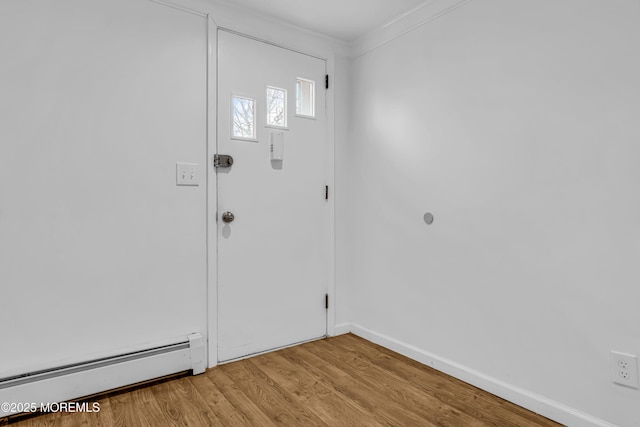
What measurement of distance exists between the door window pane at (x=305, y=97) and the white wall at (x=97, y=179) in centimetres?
69

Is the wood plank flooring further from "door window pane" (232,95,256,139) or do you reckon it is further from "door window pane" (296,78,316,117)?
"door window pane" (296,78,316,117)

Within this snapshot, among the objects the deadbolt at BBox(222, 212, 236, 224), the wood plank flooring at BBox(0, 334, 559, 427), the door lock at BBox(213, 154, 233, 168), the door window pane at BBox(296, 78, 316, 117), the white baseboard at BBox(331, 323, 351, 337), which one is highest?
the door window pane at BBox(296, 78, 316, 117)

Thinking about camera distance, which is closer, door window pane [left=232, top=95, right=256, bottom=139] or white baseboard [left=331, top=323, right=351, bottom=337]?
door window pane [left=232, top=95, right=256, bottom=139]

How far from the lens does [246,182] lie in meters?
2.39

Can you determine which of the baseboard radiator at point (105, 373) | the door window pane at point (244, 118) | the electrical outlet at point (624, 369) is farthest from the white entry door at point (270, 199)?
the electrical outlet at point (624, 369)

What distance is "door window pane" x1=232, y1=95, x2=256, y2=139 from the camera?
2.35 metres

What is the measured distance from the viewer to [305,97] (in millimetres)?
2686

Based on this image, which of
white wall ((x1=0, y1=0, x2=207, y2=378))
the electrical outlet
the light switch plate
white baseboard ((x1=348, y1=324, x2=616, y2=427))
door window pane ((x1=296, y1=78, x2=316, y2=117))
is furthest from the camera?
door window pane ((x1=296, y1=78, x2=316, y2=117))

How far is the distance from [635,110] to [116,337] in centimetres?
266

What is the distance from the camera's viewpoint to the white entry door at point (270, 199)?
233 centimetres

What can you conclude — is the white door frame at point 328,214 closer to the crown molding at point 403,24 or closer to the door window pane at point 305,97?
the door window pane at point 305,97

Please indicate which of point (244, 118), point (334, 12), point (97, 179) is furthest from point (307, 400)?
point (334, 12)

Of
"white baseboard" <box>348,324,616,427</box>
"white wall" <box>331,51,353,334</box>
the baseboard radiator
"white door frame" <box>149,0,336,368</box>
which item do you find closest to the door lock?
"white door frame" <box>149,0,336,368</box>

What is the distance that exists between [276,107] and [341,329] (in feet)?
5.71
